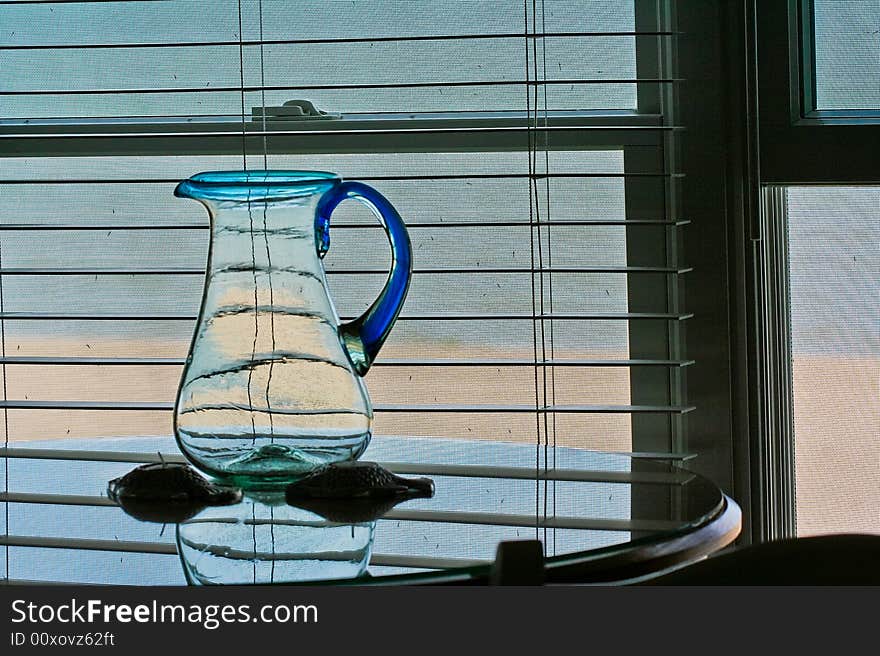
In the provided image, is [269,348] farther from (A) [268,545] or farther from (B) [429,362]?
(B) [429,362]

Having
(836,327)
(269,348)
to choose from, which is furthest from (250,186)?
(836,327)

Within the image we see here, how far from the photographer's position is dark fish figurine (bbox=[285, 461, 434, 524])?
87 centimetres

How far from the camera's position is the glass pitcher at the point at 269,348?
90 centimetres

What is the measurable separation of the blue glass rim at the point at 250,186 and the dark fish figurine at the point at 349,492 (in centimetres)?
23

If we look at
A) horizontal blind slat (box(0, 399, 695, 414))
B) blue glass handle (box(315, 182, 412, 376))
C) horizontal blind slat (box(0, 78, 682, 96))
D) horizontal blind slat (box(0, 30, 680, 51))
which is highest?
horizontal blind slat (box(0, 30, 680, 51))

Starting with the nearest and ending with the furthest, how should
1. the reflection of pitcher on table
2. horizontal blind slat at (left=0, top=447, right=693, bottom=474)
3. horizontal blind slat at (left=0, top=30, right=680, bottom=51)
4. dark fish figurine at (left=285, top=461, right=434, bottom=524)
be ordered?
the reflection of pitcher on table
dark fish figurine at (left=285, top=461, right=434, bottom=524)
horizontal blind slat at (left=0, top=447, right=693, bottom=474)
horizontal blind slat at (left=0, top=30, right=680, bottom=51)

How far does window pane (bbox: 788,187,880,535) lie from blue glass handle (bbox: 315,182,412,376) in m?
0.83

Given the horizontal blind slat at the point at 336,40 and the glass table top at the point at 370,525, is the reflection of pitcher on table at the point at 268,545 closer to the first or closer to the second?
the glass table top at the point at 370,525

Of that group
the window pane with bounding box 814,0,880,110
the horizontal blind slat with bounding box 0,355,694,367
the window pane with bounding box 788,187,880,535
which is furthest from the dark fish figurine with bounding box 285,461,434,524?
the window pane with bounding box 814,0,880,110

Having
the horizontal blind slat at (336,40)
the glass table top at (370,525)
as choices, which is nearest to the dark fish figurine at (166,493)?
the glass table top at (370,525)

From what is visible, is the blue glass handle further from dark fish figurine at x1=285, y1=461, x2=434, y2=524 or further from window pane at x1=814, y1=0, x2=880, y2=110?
window pane at x1=814, y1=0, x2=880, y2=110

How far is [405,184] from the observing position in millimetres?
1634

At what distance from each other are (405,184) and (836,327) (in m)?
0.67

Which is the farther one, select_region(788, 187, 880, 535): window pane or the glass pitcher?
select_region(788, 187, 880, 535): window pane
